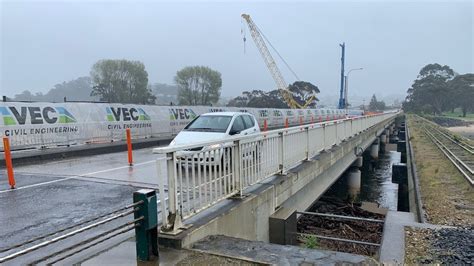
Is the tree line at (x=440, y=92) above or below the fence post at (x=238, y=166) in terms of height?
above

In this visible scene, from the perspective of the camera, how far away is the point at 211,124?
11508 mm

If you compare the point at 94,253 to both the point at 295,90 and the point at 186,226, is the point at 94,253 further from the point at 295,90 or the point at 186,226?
the point at 295,90

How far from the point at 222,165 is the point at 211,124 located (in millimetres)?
5832

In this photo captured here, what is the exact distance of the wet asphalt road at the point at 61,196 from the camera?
5.23 m

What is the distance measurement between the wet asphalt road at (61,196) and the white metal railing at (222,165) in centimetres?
41

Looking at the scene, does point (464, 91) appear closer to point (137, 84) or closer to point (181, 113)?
point (137, 84)

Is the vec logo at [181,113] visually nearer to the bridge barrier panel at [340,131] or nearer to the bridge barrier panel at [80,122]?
the bridge barrier panel at [80,122]

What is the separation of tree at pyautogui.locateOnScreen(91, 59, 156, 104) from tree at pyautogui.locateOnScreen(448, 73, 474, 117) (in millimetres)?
92858

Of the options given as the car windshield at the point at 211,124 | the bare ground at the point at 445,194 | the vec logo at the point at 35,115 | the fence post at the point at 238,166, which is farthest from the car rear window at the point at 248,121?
the vec logo at the point at 35,115

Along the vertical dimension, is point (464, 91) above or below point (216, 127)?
above

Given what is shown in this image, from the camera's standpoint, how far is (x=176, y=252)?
4160 millimetres

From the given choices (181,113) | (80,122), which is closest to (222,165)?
(80,122)

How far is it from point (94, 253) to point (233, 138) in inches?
99.3

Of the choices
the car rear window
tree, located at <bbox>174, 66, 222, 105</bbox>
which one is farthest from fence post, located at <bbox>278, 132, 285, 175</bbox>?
tree, located at <bbox>174, 66, 222, 105</bbox>
